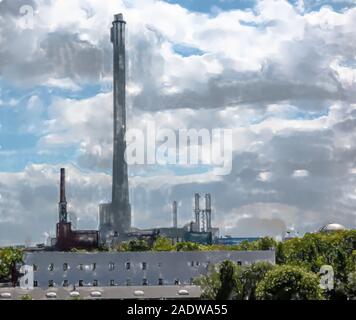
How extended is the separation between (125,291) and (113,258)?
7610 mm

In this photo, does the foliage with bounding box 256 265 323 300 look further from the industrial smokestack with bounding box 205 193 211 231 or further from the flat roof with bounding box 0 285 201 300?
the industrial smokestack with bounding box 205 193 211 231

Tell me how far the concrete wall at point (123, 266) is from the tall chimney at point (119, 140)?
73229mm

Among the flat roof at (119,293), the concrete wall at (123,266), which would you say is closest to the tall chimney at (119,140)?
the concrete wall at (123,266)

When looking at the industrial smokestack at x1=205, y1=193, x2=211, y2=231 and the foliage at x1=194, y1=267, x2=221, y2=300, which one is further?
the industrial smokestack at x1=205, y1=193, x2=211, y2=231

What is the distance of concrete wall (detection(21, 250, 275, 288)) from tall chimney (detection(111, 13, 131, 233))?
73.2 meters

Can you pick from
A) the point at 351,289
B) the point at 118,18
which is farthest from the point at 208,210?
the point at 351,289

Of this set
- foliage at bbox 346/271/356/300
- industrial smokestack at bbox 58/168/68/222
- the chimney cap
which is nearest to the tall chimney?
the chimney cap

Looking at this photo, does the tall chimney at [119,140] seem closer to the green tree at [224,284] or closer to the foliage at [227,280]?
the green tree at [224,284]

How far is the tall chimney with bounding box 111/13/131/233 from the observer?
119625 mm

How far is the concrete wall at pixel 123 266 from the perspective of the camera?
45.1 metres

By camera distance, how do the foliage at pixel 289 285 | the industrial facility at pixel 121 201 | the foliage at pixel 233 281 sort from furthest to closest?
the industrial facility at pixel 121 201, the foliage at pixel 233 281, the foliage at pixel 289 285
